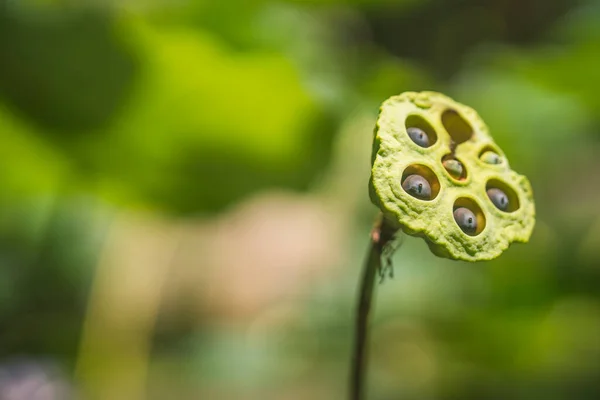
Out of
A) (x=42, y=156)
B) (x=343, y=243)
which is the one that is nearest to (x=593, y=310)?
(x=343, y=243)

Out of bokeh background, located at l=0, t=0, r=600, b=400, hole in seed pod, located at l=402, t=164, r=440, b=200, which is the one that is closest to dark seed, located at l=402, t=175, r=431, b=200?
hole in seed pod, located at l=402, t=164, r=440, b=200

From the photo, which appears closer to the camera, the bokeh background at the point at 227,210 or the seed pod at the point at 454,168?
the seed pod at the point at 454,168

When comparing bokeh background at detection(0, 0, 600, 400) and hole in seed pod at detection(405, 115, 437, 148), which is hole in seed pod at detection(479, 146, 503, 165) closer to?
hole in seed pod at detection(405, 115, 437, 148)

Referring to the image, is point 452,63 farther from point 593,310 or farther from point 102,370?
point 102,370

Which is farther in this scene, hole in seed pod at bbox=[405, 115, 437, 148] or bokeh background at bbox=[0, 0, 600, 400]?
bokeh background at bbox=[0, 0, 600, 400]

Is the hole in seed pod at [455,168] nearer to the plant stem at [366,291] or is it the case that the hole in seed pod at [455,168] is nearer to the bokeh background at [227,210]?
the plant stem at [366,291]

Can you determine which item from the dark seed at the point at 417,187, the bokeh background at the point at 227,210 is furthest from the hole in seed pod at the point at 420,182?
the bokeh background at the point at 227,210
